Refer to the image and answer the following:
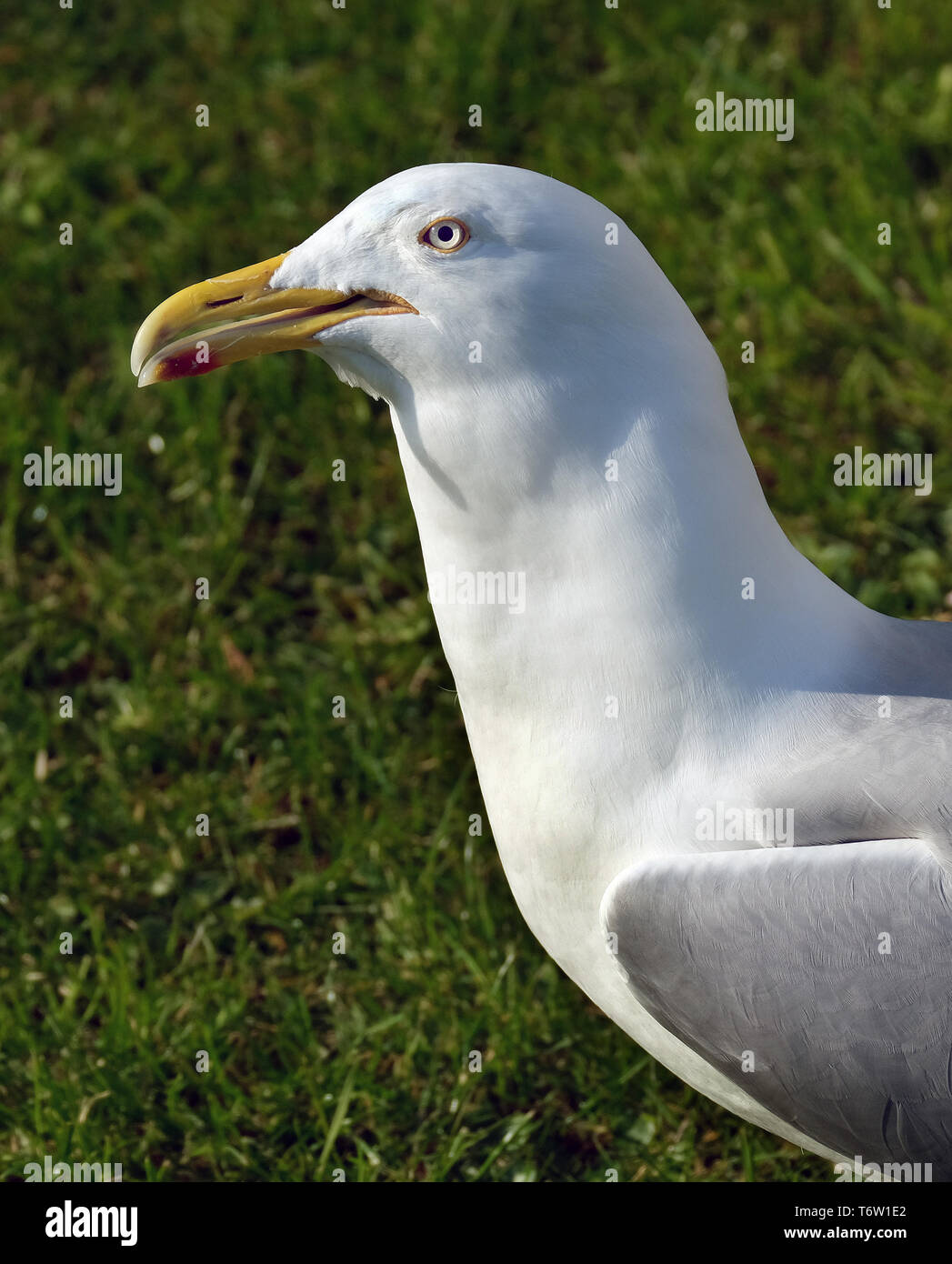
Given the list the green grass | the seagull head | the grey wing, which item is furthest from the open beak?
the green grass

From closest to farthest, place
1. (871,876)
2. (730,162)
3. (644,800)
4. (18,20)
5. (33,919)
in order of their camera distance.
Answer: (871,876), (644,800), (33,919), (730,162), (18,20)

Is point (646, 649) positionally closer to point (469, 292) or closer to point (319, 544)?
point (469, 292)

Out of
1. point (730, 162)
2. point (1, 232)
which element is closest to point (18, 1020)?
point (1, 232)

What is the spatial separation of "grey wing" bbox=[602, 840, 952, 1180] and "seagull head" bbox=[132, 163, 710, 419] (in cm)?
89

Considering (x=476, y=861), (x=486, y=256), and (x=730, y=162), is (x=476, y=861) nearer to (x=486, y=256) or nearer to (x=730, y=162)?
(x=486, y=256)

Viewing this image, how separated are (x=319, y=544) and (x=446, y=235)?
236 centimetres

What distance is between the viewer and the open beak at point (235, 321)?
2846 millimetres

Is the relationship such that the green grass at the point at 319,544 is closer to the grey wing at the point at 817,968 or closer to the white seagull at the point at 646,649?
the grey wing at the point at 817,968

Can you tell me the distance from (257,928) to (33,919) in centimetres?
57

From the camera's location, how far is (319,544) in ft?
16.4

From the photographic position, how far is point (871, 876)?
2639mm

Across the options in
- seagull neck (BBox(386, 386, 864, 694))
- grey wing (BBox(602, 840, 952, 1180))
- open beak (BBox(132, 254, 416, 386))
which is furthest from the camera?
open beak (BBox(132, 254, 416, 386))

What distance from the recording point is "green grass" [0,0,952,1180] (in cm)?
370

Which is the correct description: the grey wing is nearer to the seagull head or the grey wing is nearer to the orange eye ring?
the seagull head
